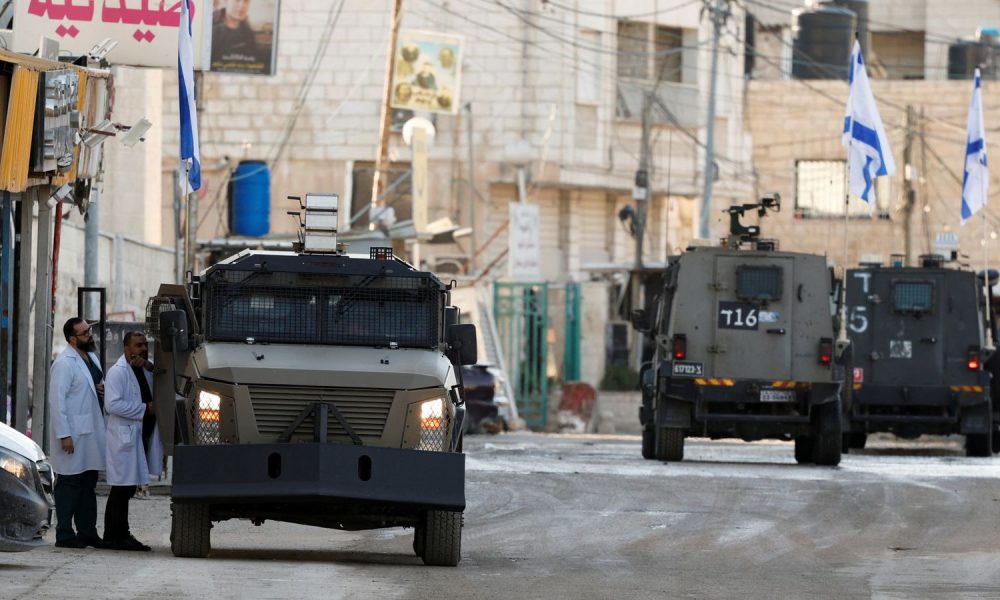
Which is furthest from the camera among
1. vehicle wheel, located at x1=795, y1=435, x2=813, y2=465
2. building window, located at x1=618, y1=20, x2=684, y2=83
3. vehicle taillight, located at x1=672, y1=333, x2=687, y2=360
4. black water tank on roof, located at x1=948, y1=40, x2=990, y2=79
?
black water tank on roof, located at x1=948, y1=40, x2=990, y2=79

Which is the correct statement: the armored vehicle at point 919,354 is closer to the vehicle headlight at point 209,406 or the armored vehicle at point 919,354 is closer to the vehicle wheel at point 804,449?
the vehicle wheel at point 804,449

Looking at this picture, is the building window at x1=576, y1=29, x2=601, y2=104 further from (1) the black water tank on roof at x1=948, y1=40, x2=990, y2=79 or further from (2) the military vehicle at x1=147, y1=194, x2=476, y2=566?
(2) the military vehicle at x1=147, y1=194, x2=476, y2=566

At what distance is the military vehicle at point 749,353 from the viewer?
978 inches

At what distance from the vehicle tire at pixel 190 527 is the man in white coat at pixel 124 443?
2.55 feet

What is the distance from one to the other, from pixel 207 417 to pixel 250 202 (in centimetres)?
2568

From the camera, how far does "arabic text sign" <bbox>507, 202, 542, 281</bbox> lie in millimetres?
42188

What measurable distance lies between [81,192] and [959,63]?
44529mm

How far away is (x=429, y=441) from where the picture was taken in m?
13.8

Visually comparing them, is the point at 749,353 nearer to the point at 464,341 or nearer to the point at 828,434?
the point at 828,434

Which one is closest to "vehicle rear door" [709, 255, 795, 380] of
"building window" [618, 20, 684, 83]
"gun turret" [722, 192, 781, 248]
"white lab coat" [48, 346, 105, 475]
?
"gun turret" [722, 192, 781, 248]

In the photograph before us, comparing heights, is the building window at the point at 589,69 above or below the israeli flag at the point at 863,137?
above

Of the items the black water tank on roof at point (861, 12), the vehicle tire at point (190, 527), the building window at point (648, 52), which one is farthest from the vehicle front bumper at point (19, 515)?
the black water tank on roof at point (861, 12)

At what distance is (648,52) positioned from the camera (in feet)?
163

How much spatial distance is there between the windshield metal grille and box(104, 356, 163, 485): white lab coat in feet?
5.19
